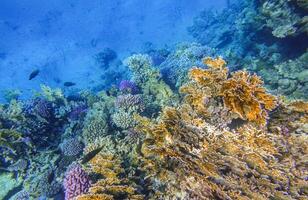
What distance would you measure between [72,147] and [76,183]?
4.68 feet

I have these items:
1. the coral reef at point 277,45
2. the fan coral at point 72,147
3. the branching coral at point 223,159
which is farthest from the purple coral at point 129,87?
the branching coral at point 223,159

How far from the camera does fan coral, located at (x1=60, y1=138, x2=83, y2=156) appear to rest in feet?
17.7

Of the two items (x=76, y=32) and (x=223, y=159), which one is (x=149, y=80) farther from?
(x=76, y=32)

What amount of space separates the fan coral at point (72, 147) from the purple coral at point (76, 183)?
113 centimetres

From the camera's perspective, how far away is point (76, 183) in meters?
4.11

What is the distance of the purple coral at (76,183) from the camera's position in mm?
4029

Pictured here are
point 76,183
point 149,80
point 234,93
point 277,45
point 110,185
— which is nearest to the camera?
point 234,93

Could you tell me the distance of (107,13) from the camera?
95.0 ft

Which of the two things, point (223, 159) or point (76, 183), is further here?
point (76, 183)

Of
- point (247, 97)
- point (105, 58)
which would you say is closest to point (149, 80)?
point (247, 97)

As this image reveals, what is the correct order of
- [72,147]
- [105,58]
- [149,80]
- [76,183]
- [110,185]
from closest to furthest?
[110,185] → [76,183] → [72,147] → [149,80] → [105,58]

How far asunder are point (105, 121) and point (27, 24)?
28.0 m

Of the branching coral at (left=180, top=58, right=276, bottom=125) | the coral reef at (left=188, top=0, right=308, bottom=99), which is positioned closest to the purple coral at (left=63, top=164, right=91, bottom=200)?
the branching coral at (left=180, top=58, right=276, bottom=125)

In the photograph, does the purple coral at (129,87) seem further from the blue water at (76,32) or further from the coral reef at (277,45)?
the blue water at (76,32)
